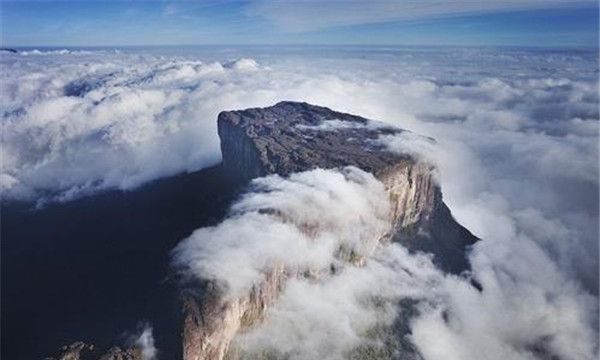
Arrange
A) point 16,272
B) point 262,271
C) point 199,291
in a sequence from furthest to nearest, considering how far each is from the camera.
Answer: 1. point 16,272
2. point 262,271
3. point 199,291

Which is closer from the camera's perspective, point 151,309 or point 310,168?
point 151,309

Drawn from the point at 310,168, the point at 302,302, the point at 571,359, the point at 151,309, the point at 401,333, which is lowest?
the point at 571,359

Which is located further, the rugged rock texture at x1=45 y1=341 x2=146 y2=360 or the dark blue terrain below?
the dark blue terrain below

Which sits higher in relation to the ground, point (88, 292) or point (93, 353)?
point (93, 353)

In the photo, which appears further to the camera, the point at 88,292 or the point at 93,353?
the point at 88,292

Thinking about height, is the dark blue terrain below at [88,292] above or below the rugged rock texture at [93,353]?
below

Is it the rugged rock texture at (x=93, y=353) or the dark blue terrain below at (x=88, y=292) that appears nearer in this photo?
the rugged rock texture at (x=93, y=353)

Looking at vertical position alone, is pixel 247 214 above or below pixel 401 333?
above

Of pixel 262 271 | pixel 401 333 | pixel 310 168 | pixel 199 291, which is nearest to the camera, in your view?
pixel 199 291

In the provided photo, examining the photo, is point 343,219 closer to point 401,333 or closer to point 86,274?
point 401,333

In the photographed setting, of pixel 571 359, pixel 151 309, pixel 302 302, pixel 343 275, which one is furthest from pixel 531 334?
pixel 151 309

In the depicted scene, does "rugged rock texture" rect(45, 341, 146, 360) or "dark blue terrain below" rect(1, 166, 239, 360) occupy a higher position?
"rugged rock texture" rect(45, 341, 146, 360)
